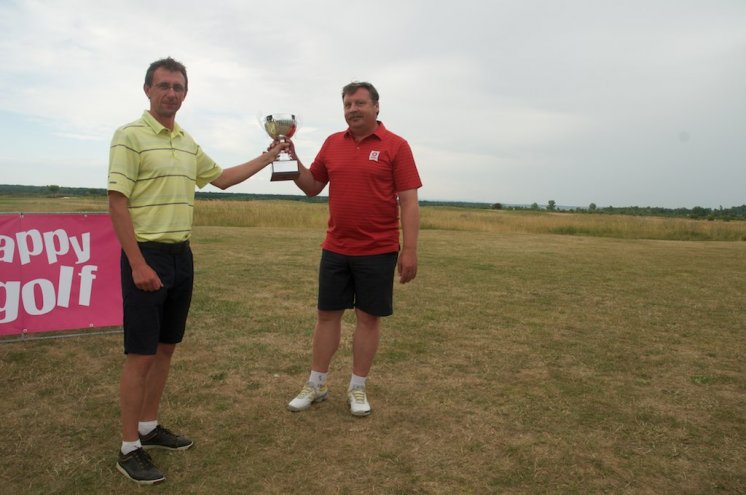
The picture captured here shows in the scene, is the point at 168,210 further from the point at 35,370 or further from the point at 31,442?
the point at 35,370

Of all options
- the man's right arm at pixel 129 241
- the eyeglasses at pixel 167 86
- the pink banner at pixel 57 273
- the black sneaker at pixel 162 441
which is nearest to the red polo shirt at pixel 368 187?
the eyeglasses at pixel 167 86

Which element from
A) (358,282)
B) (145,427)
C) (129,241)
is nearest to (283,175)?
(358,282)

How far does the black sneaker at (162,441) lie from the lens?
2.86 m

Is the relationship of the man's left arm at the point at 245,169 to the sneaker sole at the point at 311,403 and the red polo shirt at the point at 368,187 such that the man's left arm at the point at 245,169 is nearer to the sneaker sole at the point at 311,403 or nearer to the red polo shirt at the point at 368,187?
the red polo shirt at the point at 368,187

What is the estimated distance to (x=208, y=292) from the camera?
7.08 m

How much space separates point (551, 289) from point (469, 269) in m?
2.17

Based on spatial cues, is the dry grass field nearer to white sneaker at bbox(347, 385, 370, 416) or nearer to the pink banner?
white sneaker at bbox(347, 385, 370, 416)

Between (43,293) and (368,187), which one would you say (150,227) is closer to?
(368,187)

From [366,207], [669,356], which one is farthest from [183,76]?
[669,356]

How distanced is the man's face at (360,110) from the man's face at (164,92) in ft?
3.34

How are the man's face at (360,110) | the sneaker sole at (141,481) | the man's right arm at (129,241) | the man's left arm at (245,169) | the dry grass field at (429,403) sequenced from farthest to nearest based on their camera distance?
the man's face at (360,110)
the man's left arm at (245,169)
the dry grass field at (429,403)
the sneaker sole at (141,481)
the man's right arm at (129,241)

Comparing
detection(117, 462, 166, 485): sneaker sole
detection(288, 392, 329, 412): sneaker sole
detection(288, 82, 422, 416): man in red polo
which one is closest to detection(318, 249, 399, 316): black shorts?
detection(288, 82, 422, 416): man in red polo

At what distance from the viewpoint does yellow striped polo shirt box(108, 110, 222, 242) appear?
2.41 meters

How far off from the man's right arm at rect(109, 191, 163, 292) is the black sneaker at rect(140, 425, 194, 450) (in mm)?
927
